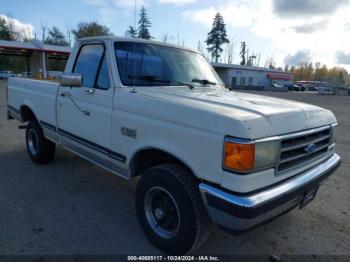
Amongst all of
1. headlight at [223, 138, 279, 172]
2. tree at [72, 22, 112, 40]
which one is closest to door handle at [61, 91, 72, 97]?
headlight at [223, 138, 279, 172]

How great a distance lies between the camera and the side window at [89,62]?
3.70m

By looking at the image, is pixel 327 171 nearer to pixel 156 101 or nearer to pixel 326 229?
pixel 326 229

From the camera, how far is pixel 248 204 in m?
2.15

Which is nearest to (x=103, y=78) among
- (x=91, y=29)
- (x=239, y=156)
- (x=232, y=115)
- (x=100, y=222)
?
(x=100, y=222)

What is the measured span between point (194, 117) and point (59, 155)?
175 inches

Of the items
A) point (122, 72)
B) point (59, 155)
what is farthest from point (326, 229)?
point (59, 155)

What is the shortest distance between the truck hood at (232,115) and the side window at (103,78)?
600 mm

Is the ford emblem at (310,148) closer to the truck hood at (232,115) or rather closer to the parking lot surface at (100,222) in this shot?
the truck hood at (232,115)

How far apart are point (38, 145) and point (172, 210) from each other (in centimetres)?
343

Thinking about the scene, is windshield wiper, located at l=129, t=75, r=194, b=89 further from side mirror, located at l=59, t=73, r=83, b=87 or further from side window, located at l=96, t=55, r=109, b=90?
side mirror, located at l=59, t=73, r=83, b=87

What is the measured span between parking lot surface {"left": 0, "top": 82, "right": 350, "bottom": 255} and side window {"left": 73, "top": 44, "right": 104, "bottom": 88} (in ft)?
5.31

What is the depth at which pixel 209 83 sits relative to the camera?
4.05 metres

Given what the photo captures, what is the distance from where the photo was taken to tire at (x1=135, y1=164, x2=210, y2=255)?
99.7 inches

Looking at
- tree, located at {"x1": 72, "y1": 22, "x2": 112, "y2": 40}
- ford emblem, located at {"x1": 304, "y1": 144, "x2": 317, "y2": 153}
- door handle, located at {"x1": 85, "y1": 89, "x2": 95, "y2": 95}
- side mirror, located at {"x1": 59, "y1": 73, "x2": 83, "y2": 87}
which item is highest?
tree, located at {"x1": 72, "y1": 22, "x2": 112, "y2": 40}
